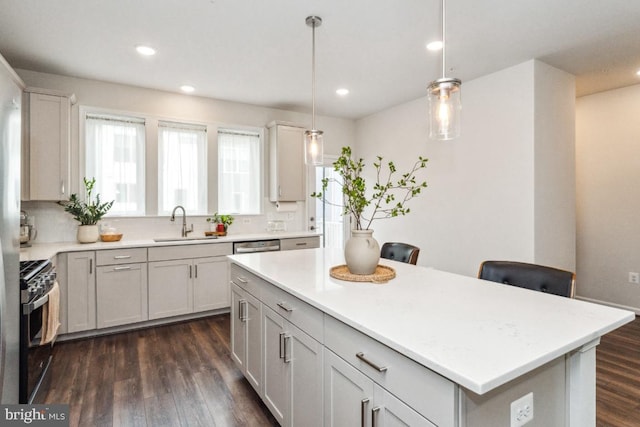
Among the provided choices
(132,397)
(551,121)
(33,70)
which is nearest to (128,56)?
(33,70)

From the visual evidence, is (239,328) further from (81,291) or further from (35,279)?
→ (81,291)

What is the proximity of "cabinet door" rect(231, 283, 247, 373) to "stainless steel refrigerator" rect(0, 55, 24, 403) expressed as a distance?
120 cm

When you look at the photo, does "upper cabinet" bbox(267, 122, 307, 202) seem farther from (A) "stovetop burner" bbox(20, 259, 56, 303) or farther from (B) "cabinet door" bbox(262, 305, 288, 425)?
(B) "cabinet door" bbox(262, 305, 288, 425)

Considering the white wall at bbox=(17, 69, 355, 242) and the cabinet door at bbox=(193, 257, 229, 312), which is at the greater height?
the white wall at bbox=(17, 69, 355, 242)

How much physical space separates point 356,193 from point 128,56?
8.94ft

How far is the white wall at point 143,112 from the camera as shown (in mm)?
3531

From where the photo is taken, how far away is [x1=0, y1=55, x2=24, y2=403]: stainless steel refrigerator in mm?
1476

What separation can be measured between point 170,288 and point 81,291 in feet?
2.61

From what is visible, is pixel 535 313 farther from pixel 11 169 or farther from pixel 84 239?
pixel 84 239

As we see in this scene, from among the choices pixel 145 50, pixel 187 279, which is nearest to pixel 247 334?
pixel 187 279

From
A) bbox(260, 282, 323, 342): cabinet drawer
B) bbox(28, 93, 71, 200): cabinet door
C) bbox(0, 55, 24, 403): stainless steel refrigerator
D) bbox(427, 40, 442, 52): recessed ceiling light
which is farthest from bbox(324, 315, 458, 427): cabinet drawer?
bbox(28, 93, 71, 200): cabinet door

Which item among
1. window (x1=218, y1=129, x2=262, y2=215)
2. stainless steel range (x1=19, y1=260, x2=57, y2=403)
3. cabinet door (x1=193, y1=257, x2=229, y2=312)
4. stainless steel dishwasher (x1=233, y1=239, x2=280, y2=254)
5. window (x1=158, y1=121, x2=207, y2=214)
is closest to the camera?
stainless steel range (x1=19, y1=260, x2=57, y2=403)

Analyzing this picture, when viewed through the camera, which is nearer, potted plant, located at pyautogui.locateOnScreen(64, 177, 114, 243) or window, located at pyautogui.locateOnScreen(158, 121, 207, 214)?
potted plant, located at pyautogui.locateOnScreen(64, 177, 114, 243)

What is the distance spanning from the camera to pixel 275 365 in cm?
188
